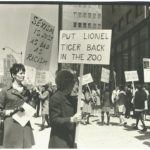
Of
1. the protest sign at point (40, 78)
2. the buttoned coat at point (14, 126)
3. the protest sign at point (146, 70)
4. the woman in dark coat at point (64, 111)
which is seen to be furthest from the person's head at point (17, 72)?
the protest sign at point (146, 70)

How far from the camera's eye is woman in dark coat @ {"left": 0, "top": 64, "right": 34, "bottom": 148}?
19.2 ft

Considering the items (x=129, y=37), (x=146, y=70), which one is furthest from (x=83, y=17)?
(x=146, y=70)

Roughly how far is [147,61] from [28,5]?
518 centimetres

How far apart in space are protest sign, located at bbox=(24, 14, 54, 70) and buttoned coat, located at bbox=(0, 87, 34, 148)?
184 centimetres

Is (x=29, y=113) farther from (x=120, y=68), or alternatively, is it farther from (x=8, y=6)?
(x=120, y=68)

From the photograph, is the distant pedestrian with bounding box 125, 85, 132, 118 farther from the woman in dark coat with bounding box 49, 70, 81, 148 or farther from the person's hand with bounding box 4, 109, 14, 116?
the woman in dark coat with bounding box 49, 70, 81, 148

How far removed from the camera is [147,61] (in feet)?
46.1

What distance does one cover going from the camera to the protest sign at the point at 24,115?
19.1ft

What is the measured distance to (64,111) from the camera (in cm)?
531

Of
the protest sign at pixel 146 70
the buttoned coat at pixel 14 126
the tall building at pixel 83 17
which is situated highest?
the tall building at pixel 83 17

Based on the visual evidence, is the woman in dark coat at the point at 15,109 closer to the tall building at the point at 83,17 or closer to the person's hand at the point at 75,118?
the person's hand at the point at 75,118

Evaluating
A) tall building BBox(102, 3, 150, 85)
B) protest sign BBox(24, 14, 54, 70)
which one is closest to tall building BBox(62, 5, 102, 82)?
tall building BBox(102, 3, 150, 85)

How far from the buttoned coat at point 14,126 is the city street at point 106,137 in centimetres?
395

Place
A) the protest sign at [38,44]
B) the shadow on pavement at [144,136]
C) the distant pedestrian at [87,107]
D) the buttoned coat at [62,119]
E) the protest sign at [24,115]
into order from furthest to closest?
the distant pedestrian at [87,107], the shadow on pavement at [144,136], the protest sign at [38,44], the protest sign at [24,115], the buttoned coat at [62,119]
